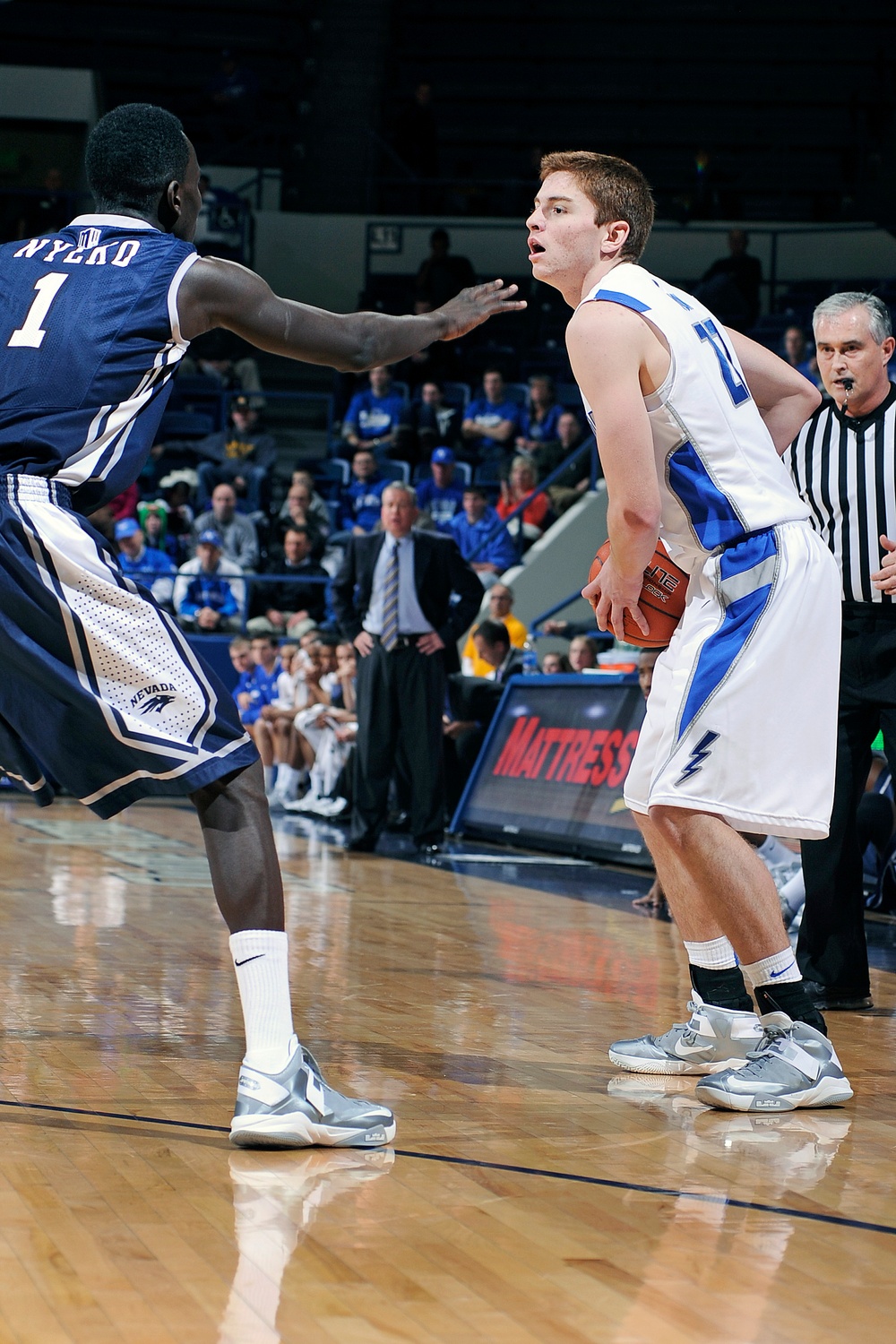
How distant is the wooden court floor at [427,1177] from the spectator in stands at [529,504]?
9643 mm

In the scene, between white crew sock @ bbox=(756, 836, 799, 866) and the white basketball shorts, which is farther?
white crew sock @ bbox=(756, 836, 799, 866)

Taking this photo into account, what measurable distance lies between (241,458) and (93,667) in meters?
13.5

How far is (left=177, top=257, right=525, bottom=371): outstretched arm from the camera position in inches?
114

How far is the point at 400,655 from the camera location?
28.9 ft

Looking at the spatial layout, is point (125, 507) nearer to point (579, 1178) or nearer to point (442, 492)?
point (442, 492)

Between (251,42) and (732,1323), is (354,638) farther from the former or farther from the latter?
(251,42)

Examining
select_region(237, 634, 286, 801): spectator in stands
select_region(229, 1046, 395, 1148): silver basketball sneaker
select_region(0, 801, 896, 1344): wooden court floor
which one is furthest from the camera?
select_region(237, 634, 286, 801): spectator in stands

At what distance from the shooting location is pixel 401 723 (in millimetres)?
8914

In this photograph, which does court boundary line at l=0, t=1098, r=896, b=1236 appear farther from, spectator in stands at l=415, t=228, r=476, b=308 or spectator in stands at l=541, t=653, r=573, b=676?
spectator in stands at l=415, t=228, r=476, b=308

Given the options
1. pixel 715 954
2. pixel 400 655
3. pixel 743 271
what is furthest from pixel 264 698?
pixel 715 954

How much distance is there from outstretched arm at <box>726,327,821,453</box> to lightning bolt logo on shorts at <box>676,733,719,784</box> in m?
0.80

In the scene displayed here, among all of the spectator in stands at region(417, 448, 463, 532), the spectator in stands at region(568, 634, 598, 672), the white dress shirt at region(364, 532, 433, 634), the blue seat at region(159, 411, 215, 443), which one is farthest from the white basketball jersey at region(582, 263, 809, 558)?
the blue seat at region(159, 411, 215, 443)

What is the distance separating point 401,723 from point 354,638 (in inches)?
21.6

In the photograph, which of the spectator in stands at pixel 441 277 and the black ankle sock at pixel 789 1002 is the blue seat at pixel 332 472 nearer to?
the spectator in stands at pixel 441 277
